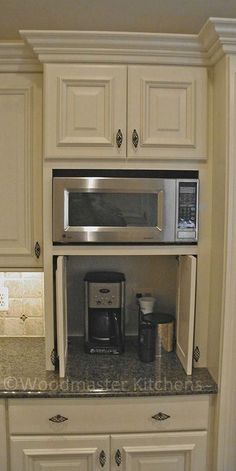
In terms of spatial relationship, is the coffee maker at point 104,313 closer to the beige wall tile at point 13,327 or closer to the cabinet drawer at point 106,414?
the cabinet drawer at point 106,414

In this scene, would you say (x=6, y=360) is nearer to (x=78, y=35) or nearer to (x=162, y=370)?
(x=162, y=370)

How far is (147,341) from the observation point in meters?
1.83

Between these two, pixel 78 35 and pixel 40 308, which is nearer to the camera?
pixel 78 35

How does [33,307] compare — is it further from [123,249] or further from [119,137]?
[119,137]

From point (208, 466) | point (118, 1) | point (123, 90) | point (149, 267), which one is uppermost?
point (118, 1)

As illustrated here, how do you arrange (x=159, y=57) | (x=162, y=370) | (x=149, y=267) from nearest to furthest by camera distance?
(x=159, y=57) < (x=162, y=370) < (x=149, y=267)

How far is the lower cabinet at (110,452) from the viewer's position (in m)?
1.63

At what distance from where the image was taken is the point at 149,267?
2129mm

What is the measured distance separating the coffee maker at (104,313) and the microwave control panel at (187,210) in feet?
1.39

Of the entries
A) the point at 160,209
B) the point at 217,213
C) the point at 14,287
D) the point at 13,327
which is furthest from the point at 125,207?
the point at 13,327

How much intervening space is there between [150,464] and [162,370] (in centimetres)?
39

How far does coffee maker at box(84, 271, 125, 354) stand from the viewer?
188cm

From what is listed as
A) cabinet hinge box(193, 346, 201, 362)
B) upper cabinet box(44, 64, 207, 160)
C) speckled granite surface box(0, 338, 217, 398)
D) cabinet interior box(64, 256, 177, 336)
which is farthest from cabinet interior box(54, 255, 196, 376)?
upper cabinet box(44, 64, 207, 160)

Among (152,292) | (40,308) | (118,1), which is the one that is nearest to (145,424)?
(152,292)
